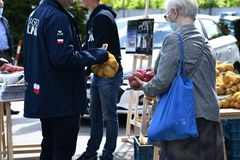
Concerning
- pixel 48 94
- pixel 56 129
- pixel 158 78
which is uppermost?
pixel 158 78

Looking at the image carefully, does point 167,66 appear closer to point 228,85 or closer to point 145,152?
point 228,85

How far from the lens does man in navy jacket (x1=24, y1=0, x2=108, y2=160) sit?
4285mm

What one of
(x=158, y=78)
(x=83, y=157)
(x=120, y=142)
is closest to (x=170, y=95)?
(x=158, y=78)

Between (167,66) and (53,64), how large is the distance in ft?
3.55

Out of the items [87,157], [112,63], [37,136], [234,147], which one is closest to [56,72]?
[112,63]

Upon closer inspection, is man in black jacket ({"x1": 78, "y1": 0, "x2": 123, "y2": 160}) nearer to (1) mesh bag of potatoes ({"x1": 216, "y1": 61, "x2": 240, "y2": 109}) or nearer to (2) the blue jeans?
(2) the blue jeans

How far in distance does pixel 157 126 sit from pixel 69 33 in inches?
44.9

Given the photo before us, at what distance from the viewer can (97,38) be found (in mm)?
5941

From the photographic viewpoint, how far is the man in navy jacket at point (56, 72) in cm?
429

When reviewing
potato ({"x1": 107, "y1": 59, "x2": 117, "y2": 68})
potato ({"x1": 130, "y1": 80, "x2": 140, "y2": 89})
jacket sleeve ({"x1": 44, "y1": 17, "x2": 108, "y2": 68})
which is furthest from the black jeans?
potato ({"x1": 130, "y1": 80, "x2": 140, "y2": 89})

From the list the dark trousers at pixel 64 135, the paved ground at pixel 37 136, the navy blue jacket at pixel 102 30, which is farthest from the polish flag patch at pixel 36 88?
the paved ground at pixel 37 136

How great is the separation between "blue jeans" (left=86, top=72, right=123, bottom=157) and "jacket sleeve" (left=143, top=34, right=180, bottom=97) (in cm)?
232

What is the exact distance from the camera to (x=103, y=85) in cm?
607

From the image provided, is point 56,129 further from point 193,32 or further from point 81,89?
point 193,32
